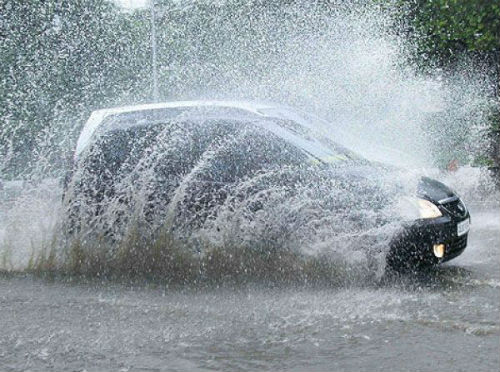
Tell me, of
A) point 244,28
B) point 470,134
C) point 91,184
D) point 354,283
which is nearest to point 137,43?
point 244,28

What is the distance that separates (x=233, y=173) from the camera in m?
6.52

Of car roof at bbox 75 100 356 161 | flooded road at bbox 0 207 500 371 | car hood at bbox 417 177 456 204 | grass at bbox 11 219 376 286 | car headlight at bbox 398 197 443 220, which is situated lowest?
flooded road at bbox 0 207 500 371

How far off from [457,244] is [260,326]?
227 cm

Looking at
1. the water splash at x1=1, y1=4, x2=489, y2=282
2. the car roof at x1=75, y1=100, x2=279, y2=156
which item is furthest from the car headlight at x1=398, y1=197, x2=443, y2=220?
the car roof at x1=75, y1=100, x2=279, y2=156

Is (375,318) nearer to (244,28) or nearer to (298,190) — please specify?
(298,190)

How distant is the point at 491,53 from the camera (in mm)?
14508

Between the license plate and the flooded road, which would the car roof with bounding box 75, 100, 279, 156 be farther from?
the license plate

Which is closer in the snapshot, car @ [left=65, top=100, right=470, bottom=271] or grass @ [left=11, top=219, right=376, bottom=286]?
car @ [left=65, top=100, right=470, bottom=271]

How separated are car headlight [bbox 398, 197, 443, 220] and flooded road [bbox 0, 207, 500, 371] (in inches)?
23.0

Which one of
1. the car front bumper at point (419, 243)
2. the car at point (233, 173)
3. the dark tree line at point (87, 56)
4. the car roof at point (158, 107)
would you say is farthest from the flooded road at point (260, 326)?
the dark tree line at point (87, 56)

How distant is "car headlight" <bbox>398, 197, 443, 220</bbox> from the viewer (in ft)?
19.2

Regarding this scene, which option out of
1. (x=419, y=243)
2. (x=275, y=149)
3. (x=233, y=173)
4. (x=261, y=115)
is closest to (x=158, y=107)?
(x=261, y=115)

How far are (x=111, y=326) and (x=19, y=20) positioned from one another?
19063 mm

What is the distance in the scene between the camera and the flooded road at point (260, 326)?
4.22 meters
